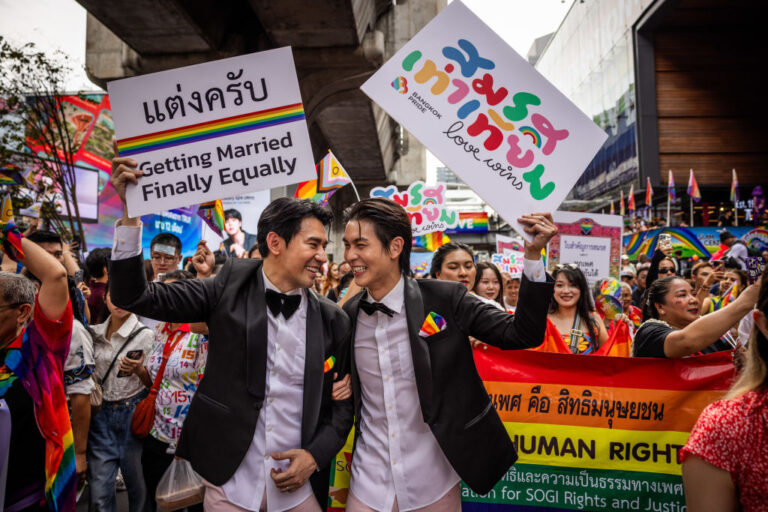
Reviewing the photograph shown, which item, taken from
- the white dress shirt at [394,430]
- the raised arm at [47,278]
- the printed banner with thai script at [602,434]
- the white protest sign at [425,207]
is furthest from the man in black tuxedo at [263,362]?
the white protest sign at [425,207]

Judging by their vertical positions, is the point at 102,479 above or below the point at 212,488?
below

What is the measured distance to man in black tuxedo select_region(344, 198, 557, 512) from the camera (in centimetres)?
223

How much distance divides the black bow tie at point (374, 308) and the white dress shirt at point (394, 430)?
0.04 metres

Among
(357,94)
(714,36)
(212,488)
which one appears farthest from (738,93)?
(212,488)

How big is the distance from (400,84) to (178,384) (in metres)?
2.27

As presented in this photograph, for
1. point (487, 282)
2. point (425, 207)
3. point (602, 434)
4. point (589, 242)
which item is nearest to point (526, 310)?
point (602, 434)

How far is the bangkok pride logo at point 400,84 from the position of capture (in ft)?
9.26

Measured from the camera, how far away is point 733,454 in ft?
4.87

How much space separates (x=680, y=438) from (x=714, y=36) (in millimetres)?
35488

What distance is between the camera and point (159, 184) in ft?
8.72

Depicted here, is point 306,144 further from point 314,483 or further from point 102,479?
point 102,479

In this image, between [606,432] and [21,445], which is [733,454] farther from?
[21,445]

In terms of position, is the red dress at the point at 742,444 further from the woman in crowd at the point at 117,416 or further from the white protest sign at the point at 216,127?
the woman in crowd at the point at 117,416

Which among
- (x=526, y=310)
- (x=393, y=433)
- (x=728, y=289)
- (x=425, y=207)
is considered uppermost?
(x=425, y=207)
